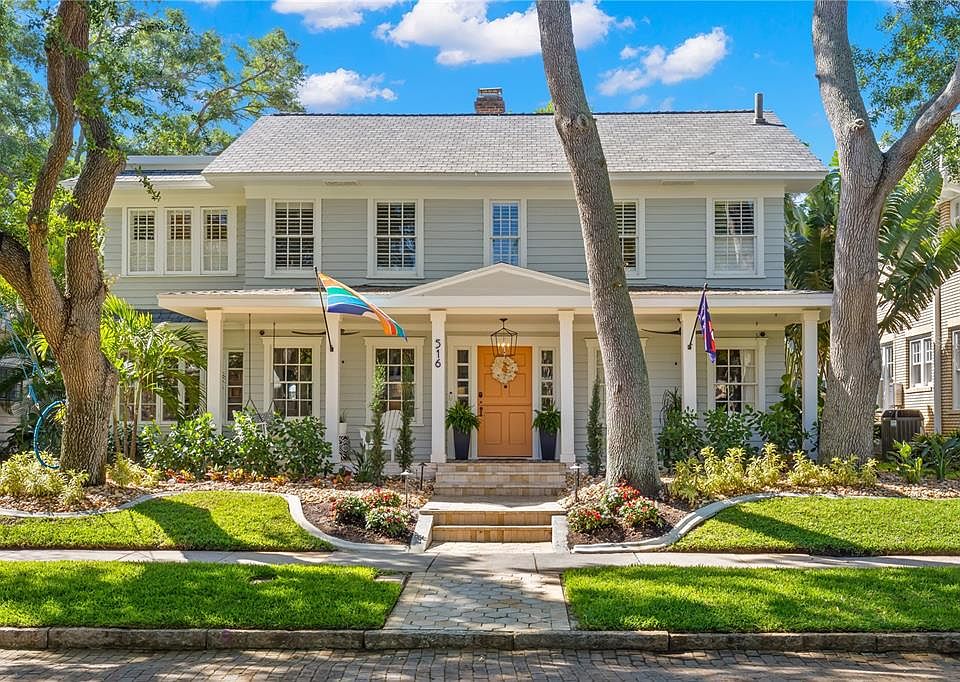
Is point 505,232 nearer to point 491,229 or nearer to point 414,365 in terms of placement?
point 491,229

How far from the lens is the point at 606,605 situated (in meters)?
8.25

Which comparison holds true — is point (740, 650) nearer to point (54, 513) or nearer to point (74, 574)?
point (74, 574)

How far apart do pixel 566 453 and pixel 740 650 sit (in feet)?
30.3

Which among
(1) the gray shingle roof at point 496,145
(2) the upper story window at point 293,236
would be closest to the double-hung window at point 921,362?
(1) the gray shingle roof at point 496,145

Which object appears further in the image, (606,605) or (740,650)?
(606,605)

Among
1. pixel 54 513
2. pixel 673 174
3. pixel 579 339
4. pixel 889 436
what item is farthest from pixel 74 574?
pixel 889 436

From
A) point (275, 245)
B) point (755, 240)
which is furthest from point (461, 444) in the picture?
point (755, 240)

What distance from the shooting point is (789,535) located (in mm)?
11641

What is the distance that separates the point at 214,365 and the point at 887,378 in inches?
791

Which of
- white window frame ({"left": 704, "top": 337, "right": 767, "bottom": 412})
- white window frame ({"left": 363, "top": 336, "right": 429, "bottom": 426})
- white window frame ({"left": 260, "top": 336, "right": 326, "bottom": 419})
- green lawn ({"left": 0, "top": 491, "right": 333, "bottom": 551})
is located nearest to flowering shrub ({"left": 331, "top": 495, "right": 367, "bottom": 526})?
green lawn ({"left": 0, "top": 491, "right": 333, "bottom": 551})

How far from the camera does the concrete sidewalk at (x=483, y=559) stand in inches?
408

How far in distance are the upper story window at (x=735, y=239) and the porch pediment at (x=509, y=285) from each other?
3555 mm

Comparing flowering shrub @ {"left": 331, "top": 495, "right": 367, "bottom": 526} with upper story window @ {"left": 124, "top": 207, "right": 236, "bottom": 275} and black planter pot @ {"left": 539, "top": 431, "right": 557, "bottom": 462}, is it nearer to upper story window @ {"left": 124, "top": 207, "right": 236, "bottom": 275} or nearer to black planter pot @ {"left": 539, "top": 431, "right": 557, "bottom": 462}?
black planter pot @ {"left": 539, "top": 431, "right": 557, "bottom": 462}

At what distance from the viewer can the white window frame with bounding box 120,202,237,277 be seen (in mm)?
19406
